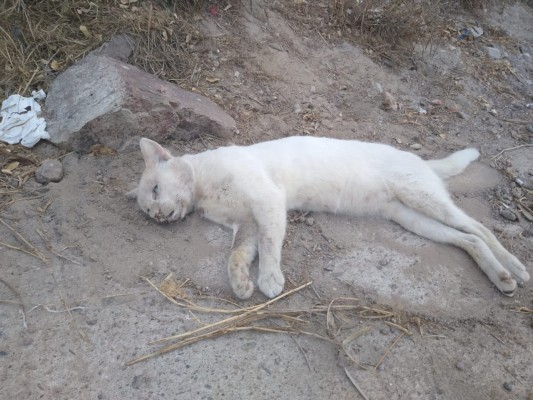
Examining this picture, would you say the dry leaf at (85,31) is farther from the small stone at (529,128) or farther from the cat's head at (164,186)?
the small stone at (529,128)

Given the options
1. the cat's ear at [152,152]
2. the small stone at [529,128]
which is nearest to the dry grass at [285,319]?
the cat's ear at [152,152]

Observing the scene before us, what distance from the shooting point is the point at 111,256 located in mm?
3066

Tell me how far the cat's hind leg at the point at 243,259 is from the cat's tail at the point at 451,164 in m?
1.81

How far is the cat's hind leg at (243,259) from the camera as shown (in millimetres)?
2820

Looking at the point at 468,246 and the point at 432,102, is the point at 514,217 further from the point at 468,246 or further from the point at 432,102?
the point at 432,102

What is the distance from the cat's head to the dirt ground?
17 centimetres

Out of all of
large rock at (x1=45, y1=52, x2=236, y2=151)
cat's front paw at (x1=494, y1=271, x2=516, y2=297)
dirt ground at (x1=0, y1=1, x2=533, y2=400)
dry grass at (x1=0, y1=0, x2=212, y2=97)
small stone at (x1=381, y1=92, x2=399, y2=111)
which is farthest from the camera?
small stone at (x1=381, y1=92, x2=399, y2=111)

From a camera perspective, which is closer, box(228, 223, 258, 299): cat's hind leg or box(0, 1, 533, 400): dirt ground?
Result: box(0, 1, 533, 400): dirt ground

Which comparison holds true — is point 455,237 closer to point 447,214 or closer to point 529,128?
point 447,214

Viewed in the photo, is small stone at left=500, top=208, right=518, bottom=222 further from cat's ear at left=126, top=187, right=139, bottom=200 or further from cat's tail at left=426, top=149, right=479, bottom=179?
cat's ear at left=126, top=187, right=139, bottom=200

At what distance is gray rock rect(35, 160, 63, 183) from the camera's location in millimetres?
3617

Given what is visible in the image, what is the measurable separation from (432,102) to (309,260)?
3122mm

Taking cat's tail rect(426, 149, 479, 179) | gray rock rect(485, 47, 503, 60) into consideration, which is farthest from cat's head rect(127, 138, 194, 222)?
gray rock rect(485, 47, 503, 60)

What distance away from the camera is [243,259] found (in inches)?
118
